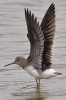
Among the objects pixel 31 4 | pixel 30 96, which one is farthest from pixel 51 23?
pixel 31 4

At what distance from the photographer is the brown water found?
347 inches

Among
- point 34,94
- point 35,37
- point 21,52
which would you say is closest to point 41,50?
point 35,37

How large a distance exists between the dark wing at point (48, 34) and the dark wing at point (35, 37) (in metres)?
0.17

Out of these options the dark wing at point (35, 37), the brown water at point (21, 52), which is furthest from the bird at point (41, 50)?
the brown water at point (21, 52)

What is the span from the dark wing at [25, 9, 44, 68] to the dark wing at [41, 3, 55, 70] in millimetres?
169

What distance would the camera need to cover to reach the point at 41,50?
29.4 feet

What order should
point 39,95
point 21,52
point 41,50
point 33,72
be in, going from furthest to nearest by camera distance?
point 21,52
point 33,72
point 41,50
point 39,95

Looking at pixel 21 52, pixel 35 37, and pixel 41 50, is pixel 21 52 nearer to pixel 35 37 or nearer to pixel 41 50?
pixel 41 50

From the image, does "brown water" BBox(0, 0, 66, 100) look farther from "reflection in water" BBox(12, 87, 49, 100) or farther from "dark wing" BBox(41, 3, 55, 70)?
"dark wing" BBox(41, 3, 55, 70)

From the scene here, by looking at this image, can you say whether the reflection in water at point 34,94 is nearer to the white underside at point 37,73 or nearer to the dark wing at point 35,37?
the white underside at point 37,73

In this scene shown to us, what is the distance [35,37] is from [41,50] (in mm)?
273

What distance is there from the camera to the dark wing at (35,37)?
8664 mm

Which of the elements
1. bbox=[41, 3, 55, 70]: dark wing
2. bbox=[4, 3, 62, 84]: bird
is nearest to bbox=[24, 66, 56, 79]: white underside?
bbox=[4, 3, 62, 84]: bird

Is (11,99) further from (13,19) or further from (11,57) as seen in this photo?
(13,19)
